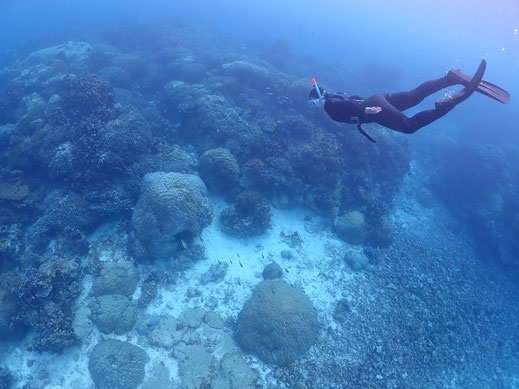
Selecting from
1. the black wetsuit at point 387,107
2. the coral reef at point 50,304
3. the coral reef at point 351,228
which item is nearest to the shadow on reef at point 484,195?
the coral reef at point 351,228

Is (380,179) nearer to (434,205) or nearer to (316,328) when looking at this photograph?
(434,205)

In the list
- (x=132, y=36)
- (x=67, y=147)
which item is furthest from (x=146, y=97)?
(x=132, y=36)

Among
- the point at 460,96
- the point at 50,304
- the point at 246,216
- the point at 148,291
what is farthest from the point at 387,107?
the point at 50,304

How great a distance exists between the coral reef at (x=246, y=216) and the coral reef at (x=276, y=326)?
263cm

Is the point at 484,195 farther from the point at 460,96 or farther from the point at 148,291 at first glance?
the point at 148,291

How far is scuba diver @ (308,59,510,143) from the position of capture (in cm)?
518

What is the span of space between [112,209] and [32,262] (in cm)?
278

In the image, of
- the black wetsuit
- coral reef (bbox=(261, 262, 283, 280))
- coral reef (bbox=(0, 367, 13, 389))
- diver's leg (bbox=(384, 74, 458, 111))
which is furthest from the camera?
coral reef (bbox=(261, 262, 283, 280))

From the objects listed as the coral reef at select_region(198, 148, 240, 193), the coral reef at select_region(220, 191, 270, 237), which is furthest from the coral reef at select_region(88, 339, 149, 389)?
the coral reef at select_region(198, 148, 240, 193)

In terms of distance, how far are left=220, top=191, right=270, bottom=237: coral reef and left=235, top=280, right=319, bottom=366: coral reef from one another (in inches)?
103

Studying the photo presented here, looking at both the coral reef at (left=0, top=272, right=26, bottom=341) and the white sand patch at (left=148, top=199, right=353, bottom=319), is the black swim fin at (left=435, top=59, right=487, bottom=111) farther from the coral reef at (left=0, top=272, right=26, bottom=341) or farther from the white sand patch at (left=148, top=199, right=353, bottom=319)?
the coral reef at (left=0, top=272, right=26, bottom=341)

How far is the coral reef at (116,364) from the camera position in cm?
683

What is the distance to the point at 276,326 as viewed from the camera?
7883mm

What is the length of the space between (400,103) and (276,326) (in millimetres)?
6763
